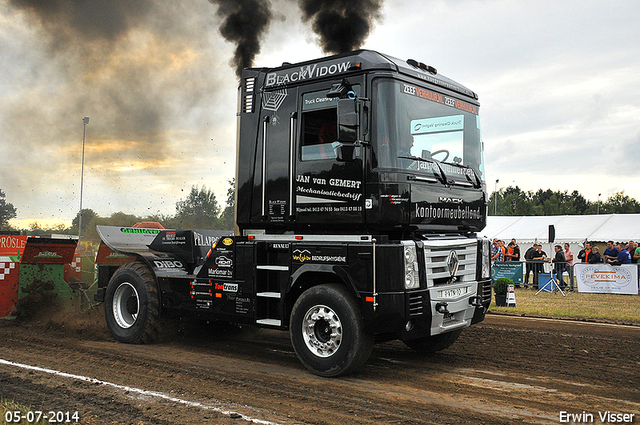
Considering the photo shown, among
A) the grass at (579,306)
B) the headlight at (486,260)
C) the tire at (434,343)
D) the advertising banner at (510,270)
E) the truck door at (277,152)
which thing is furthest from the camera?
the advertising banner at (510,270)

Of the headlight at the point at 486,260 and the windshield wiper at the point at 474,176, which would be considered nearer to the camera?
the windshield wiper at the point at 474,176

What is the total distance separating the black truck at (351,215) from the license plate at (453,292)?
0.8 inches

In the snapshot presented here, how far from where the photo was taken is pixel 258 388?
18.9 feet

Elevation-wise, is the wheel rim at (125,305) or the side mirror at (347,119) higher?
the side mirror at (347,119)

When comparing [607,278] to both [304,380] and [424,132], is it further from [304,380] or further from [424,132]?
[304,380]

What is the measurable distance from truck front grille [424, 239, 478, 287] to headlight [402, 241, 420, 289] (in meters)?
0.19

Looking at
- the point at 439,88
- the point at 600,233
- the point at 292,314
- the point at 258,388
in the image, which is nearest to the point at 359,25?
the point at 439,88

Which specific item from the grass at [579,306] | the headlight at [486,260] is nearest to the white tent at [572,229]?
the grass at [579,306]

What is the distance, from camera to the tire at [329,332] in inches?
234

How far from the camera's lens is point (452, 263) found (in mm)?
6504

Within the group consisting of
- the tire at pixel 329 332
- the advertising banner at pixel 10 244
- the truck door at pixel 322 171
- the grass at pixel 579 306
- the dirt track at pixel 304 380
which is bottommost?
the dirt track at pixel 304 380

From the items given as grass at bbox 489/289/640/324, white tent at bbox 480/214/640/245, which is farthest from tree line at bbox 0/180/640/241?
white tent at bbox 480/214/640/245

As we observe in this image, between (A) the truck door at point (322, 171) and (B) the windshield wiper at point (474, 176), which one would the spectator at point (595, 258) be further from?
(A) the truck door at point (322, 171)

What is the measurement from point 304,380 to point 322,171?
2384mm
